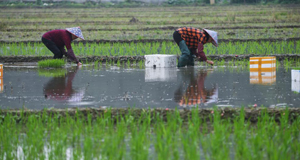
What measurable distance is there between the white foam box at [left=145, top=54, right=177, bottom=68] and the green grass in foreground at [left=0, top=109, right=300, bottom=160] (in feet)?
22.3

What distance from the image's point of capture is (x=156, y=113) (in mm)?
6570

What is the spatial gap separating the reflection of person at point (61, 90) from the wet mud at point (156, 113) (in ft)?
4.38

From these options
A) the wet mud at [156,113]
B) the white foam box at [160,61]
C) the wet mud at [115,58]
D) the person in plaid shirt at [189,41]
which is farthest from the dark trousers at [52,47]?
the wet mud at [156,113]

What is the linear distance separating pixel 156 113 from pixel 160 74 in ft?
17.0

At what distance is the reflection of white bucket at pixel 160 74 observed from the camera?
422 inches

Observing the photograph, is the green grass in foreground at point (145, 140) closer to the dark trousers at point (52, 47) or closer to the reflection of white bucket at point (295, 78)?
the reflection of white bucket at point (295, 78)

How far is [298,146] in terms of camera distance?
4.83 meters

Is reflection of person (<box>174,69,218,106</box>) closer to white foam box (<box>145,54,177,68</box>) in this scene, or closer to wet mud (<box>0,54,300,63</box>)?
white foam box (<box>145,54,177,68</box>)

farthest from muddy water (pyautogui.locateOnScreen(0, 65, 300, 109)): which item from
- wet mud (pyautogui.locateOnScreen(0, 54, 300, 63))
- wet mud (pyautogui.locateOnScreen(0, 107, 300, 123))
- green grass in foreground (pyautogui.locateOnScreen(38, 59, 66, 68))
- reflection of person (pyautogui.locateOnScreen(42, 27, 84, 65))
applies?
wet mud (pyautogui.locateOnScreen(0, 54, 300, 63))

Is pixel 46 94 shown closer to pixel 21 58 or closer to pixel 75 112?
pixel 75 112

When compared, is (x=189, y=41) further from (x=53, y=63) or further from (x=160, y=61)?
(x=53, y=63)

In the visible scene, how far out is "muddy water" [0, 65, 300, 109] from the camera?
765 cm

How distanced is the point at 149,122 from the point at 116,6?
4320 cm

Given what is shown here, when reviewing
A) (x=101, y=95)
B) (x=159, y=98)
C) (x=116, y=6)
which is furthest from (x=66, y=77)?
(x=116, y=6)
